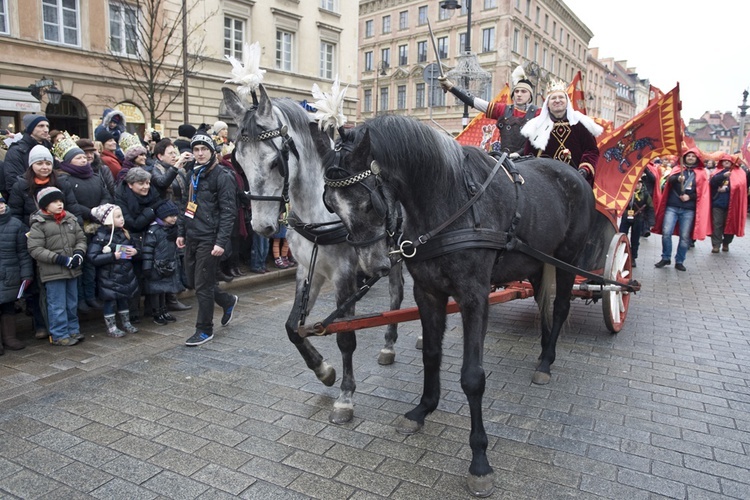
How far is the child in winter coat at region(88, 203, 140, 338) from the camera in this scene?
5504mm

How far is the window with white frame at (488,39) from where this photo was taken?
46.5m

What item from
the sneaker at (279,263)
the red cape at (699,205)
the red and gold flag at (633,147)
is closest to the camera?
the red and gold flag at (633,147)

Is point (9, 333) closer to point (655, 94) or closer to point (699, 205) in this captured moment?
point (655, 94)

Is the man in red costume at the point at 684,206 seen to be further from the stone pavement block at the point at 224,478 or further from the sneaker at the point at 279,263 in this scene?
the stone pavement block at the point at 224,478

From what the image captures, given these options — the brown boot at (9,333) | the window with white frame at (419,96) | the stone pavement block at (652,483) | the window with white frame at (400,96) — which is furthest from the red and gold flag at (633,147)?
the window with white frame at (400,96)

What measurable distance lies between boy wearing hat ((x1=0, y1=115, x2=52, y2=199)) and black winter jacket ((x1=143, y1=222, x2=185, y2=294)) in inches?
59.6

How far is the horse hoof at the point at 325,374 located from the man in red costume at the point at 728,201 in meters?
11.8

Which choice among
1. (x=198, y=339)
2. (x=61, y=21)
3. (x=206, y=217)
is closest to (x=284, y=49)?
(x=61, y=21)

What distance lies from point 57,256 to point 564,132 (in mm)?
5219

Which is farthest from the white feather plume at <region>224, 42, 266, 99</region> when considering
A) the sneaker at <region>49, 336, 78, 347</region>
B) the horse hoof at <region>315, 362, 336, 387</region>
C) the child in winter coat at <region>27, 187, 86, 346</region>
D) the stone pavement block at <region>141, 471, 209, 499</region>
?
the sneaker at <region>49, 336, 78, 347</region>

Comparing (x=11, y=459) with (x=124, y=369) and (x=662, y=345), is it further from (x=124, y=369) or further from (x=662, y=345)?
(x=662, y=345)

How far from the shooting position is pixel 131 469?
120 inches

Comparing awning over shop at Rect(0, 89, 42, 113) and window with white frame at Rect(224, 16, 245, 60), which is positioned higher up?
window with white frame at Rect(224, 16, 245, 60)

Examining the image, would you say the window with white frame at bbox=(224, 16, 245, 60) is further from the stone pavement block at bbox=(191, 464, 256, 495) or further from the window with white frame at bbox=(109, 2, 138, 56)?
the stone pavement block at bbox=(191, 464, 256, 495)
